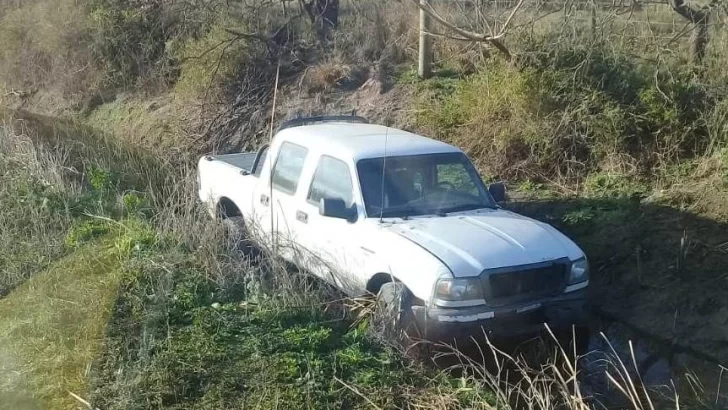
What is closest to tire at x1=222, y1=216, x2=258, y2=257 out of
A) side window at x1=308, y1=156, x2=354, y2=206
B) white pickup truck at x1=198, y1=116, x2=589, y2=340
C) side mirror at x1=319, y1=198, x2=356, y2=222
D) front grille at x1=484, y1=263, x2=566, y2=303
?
white pickup truck at x1=198, y1=116, x2=589, y2=340

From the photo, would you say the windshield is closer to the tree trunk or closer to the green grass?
the green grass

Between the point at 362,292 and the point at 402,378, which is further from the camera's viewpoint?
the point at 362,292

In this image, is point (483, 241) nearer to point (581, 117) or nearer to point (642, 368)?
point (642, 368)

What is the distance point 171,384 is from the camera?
5.46 meters

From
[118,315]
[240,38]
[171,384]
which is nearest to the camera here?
[171,384]

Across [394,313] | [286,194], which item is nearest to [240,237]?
[286,194]

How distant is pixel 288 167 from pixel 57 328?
111 inches

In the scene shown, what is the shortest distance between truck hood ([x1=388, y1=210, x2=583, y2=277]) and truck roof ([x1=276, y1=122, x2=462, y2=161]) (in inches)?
35.0

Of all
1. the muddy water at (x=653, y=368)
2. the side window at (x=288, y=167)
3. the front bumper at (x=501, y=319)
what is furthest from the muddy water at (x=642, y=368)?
the side window at (x=288, y=167)

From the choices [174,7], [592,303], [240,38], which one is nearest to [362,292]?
[592,303]

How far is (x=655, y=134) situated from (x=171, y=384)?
7.75m

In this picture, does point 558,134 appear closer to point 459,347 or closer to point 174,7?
point 459,347

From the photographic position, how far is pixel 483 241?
21.7 feet

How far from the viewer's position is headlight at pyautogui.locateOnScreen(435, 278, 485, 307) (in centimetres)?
625
